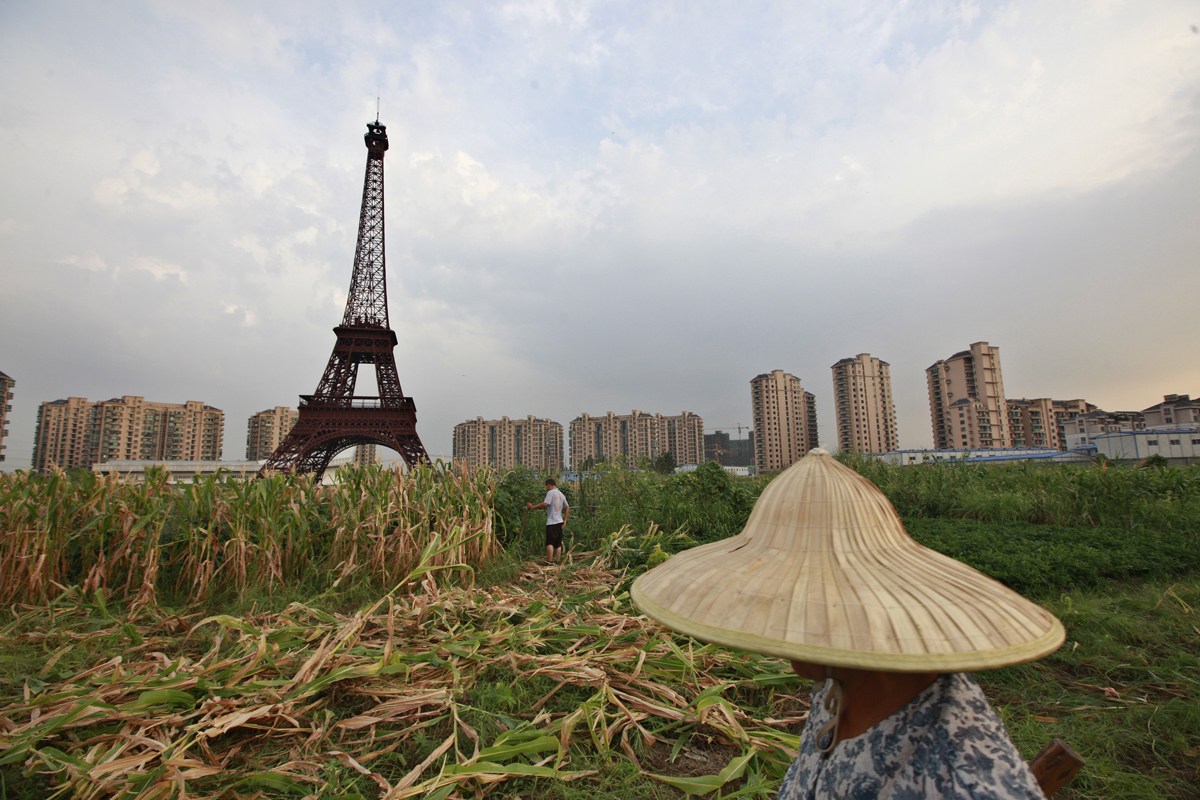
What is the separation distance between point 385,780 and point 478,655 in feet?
3.19

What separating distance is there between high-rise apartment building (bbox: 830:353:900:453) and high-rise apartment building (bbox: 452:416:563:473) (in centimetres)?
2853

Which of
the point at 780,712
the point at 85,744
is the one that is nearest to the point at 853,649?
the point at 780,712

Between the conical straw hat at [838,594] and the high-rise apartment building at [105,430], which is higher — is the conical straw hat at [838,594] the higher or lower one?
the lower one

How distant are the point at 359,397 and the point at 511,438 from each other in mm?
36732

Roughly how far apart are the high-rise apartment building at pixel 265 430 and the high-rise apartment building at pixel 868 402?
2112 inches

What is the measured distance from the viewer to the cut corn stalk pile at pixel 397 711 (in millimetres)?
1880

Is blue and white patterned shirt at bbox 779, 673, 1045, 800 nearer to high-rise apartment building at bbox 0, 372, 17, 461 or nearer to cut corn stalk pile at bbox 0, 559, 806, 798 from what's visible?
cut corn stalk pile at bbox 0, 559, 806, 798

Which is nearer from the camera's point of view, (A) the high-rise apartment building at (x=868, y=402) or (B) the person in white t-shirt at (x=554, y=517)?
(B) the person in white t-shirt at (x=554, y=517)

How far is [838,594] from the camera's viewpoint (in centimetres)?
78

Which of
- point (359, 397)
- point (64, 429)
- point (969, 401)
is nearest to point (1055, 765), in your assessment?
point (359, 397)

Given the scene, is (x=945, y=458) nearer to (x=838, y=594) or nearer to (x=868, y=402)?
(x=838, y=594)

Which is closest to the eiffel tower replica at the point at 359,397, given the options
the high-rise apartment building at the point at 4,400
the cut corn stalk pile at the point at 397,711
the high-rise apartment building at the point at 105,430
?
the high-rise apartment building at the point at 4,400

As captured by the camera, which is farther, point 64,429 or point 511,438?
point 511,438

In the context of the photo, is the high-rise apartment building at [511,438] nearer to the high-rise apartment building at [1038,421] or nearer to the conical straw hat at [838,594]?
the high-rise apartment building at [1038,421]
